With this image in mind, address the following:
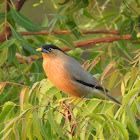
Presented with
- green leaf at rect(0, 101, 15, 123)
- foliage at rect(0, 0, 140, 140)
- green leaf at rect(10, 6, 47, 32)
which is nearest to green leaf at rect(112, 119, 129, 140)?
foliage at rect(0, 0, 140, 140)

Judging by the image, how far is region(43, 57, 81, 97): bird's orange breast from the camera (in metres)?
3.61

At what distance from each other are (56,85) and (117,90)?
11.2ft

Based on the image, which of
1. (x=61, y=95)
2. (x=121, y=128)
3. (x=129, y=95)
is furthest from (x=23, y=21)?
(x=121, y=128)

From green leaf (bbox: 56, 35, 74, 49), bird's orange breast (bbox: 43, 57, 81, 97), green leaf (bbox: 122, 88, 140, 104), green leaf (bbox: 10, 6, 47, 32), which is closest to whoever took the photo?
green leaf (bbox: 122, 88, 140, 104)

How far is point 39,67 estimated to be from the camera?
4.68 meters

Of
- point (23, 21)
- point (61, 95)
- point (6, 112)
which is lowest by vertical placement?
point (61, 95)

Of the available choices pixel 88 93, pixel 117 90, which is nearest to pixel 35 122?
pixel 88 93

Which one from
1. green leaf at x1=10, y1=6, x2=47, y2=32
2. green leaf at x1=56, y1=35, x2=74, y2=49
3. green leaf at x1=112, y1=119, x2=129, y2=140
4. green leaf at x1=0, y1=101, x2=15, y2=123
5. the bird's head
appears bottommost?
green leaf at x1=0, y1=101, x2=15, y2=123

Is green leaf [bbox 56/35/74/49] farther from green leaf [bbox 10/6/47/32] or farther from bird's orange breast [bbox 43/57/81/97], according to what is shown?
bird's orange breast [bbox 43/57/81/97]

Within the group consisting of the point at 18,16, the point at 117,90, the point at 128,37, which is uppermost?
the point at 18,16

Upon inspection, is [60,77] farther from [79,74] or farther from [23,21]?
[23,21]

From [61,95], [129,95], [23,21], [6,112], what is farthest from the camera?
[23,21]

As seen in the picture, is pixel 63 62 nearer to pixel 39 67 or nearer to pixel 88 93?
pixel 88 93

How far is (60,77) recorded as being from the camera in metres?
3.67
